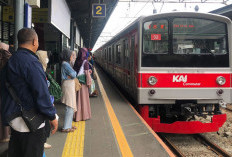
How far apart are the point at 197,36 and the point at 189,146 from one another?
2465mm

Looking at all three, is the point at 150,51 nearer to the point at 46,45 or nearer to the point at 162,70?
the point at 162,70

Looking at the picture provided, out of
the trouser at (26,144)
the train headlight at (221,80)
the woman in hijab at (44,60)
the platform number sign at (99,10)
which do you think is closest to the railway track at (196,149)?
the train headlight at (221,80)

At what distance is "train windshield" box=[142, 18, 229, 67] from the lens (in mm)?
5793

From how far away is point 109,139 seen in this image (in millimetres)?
4477

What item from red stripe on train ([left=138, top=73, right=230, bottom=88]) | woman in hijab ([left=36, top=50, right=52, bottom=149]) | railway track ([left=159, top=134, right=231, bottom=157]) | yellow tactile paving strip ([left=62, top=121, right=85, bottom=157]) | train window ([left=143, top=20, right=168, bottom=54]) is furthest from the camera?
train window ([left=143, top=20, right=168, bottom=54])

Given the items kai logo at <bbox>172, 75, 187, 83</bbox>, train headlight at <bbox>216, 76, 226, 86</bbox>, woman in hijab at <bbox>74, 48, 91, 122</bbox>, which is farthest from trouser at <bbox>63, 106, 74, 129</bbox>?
train headlight at <bbox>216, 76, 226, 86</bbox>

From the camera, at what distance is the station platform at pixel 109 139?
12.8 feet

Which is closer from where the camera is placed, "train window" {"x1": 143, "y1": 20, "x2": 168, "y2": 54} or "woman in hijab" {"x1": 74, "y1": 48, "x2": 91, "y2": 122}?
"woman in hijab" {"x1": 74, "y1": 48, "x2": 91, "y2": 122}

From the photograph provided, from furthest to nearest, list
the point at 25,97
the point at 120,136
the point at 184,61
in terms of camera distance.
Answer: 1. the point at 184,61
2. the point at 120,136
3. the point at 25,97

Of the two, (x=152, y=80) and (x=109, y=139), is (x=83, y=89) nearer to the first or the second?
(x=109, y=139)

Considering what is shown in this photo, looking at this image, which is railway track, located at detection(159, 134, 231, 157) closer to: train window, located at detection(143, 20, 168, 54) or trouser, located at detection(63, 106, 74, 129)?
train window, located at detection(143, 20, 168, 54)

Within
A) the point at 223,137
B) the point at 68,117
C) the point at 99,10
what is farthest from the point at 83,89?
the point at 99,10

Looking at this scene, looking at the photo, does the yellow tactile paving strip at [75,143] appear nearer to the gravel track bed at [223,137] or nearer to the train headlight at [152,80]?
the train headlight at [152,80]

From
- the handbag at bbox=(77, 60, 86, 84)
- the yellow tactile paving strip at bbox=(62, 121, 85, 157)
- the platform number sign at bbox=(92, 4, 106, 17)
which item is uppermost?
the platform number sign at bbox=(92, 4, 106, 17)
